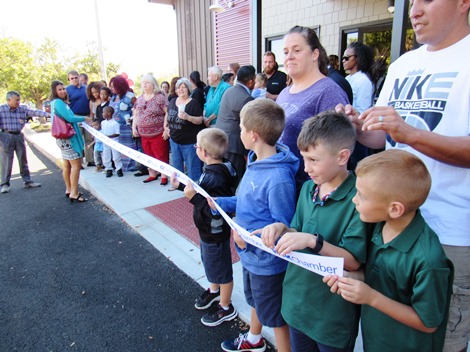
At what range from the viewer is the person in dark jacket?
95.2 inches

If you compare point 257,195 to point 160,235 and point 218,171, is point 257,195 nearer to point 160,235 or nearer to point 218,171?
point 218,171

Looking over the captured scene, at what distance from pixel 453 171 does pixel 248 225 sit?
1.10 meters

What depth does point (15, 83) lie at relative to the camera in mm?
17359

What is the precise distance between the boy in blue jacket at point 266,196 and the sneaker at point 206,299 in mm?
881

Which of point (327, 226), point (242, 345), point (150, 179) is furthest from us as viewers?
point (150, 179)

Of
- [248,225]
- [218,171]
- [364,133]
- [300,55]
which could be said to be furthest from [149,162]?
[364,133]

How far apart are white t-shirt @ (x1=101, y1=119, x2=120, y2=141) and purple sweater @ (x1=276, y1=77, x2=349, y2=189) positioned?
520cm

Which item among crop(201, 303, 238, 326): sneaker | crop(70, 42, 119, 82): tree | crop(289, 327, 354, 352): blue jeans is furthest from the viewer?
crop(70, 42, 119, 82): tree

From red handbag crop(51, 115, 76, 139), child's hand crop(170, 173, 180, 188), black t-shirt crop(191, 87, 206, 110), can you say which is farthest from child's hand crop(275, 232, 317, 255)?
red handbag crop(51, 115, 76, 139)

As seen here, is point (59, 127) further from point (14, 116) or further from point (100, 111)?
point (14, 116)

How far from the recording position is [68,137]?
5418 mm

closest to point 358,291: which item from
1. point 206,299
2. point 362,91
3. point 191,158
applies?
point 206,299

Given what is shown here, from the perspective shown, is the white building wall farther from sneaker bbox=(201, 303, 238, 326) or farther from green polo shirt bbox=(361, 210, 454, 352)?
green polo shirt bbox=(361, 210, 454, 352)

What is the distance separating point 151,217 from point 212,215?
2616mm
